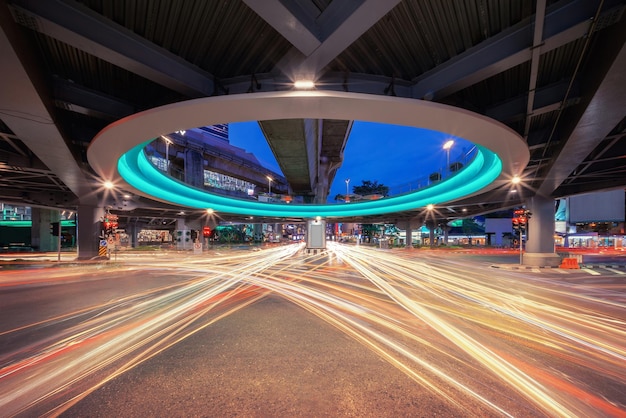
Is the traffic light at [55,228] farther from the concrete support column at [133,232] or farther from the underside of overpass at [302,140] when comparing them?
the concrete support column at [133,232]

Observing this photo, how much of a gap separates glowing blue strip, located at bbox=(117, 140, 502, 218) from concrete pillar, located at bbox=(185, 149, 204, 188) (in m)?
9.67

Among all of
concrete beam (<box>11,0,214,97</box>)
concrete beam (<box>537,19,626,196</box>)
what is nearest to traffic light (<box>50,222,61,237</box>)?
concrete beam (<box>11,0,214,97</box>)

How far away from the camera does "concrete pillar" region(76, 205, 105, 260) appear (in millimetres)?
19562

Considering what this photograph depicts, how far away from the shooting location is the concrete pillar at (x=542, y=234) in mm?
17844

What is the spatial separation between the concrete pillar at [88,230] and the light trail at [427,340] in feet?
50.4

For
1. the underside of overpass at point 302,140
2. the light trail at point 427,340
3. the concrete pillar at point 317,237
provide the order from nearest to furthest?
the light trail at point 427,340 → the underside of overpass at point 302,140 → the concrete pillar at point 317,237

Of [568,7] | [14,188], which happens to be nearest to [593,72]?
[568,7]

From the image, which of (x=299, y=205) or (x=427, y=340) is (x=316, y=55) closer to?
(x=427, y=340)

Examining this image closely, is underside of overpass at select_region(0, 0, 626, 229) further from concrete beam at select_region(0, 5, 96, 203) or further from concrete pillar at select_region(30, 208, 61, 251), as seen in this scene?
concrete pillar at select_region(30, 208, 61, 251)

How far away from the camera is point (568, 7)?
479 centimetres

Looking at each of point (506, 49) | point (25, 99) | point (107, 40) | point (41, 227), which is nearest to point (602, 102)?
point (506, 49)

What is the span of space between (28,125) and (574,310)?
16802mm

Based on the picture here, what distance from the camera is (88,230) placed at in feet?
65.5

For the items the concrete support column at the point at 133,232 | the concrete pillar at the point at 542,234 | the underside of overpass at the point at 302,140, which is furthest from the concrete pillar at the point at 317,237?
the concrete support column at the point at 133,232
